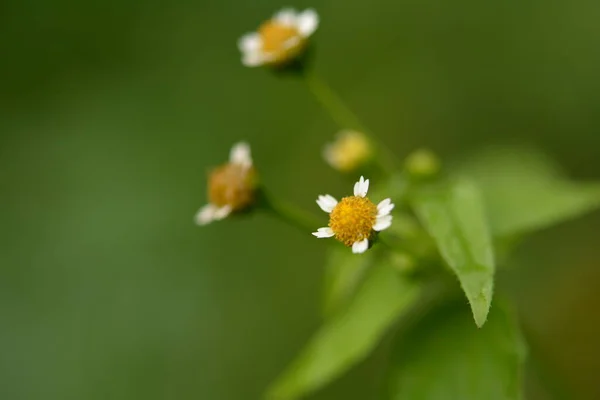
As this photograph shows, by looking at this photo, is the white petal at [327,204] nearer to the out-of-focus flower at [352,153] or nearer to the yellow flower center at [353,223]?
the yellow flower center at [353,223]

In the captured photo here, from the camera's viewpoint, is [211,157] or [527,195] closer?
[527,195]

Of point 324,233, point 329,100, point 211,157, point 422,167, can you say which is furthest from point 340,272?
point 211,157

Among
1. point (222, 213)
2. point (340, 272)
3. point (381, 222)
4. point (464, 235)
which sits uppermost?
point (222, 213)

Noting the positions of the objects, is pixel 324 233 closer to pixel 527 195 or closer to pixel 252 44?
pixel 527 195

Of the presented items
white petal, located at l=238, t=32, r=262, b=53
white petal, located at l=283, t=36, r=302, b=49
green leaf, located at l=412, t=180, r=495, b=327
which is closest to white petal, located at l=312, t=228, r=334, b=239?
green leaf, located at l=412, t=180, r=495, b=327

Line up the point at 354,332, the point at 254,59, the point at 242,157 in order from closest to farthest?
the point at 354,332 → the point at 242,157 → the point at 254,59

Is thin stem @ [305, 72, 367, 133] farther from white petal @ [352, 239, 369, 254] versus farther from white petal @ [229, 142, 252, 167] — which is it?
white petal @ [352, 239, 369, 254]

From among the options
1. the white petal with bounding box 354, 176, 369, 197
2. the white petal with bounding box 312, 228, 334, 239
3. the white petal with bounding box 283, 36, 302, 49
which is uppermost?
the white petal with bounding box 283, 36, 302, 49
